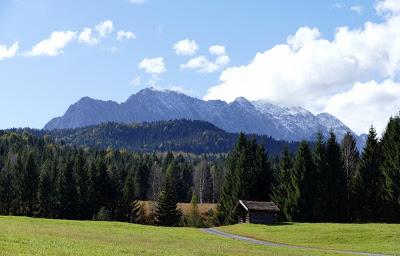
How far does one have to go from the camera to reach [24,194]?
388 ft

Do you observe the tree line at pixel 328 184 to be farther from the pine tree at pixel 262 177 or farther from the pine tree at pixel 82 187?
the pine tree at pixel 82 187

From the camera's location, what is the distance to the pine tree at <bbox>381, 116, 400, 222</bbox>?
83125mm

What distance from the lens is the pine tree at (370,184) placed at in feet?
288

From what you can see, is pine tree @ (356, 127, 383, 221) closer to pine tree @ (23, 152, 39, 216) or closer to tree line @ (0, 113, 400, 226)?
tree line @ (0, 113, 400, 226)

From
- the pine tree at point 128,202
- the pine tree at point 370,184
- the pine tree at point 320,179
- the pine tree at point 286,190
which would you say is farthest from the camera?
the pine tree at point 128,202

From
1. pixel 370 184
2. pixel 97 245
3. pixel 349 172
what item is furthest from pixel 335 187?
pixel 97 245

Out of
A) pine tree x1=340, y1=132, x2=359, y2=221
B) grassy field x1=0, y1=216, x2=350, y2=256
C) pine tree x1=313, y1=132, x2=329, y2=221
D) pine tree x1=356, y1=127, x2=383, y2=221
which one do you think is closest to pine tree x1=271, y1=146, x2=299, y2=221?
pine tree x1=313, y1=132, x2=329, y2=221

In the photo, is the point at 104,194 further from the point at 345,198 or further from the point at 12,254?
the point at 12,254

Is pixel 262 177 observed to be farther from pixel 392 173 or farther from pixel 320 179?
pixel 392 173

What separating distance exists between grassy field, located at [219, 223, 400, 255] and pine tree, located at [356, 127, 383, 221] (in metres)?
20.9

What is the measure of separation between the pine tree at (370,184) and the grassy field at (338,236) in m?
20.9

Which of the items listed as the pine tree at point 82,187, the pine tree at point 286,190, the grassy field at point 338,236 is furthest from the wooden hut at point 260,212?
the pine tree at point 82,187

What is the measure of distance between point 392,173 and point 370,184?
571 cm

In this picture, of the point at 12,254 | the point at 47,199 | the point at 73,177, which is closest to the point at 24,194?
the point at 47,199
